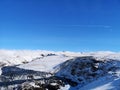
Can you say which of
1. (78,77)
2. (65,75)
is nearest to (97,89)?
(78,77)

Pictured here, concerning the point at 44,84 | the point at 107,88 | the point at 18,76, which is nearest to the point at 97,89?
the point at 107,88

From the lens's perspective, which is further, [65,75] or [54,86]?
[65,75]

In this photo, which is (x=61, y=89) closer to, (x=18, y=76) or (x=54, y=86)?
(x=54, y=86)

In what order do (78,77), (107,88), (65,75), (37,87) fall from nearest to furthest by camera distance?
(107,88) < (37,87) < (78,77) < (65,75)

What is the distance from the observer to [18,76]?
600 ft

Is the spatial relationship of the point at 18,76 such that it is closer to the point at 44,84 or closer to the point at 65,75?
the point at 65,75

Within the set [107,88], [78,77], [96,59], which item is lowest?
[107,88]

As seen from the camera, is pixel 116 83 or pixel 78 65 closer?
pixel 116 83

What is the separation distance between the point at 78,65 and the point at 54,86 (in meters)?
71.4

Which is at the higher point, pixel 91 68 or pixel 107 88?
pixel 91 68

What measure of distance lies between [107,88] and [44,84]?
156 feet

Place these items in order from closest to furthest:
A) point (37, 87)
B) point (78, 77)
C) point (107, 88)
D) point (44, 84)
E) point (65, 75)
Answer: point (107, 88) → point (37, 87) → point (44, 84) → point (78, 77) → point (65, 75)

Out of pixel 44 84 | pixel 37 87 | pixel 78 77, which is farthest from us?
pixel 78 77

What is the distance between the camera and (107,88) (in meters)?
66.7
